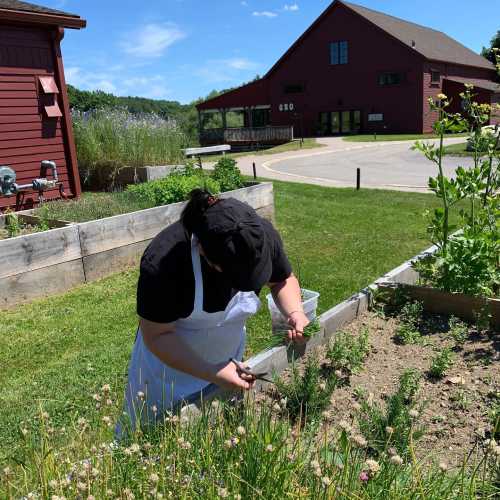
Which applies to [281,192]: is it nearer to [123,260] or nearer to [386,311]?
[123,260]

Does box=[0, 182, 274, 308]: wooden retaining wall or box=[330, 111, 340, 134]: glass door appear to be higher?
box=[330, 111, 340, 134]: glass door

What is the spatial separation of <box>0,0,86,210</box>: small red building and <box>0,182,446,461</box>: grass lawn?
179 inches

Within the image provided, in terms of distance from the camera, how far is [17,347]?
4602 mm

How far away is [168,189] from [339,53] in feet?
123

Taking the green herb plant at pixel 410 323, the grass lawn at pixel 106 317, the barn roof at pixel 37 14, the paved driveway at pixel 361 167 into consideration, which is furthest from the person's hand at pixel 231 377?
the paved driveway at pixel 361 167

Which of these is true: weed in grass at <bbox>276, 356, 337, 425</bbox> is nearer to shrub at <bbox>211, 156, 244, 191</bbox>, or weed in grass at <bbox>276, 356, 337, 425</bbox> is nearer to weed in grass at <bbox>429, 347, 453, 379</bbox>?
weed in grass at <bbox>429, 347, 453, 379</bbox>

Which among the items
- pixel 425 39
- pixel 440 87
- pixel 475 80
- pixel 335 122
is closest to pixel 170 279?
pixel 335 122

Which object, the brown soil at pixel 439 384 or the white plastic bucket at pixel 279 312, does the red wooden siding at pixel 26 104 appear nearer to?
the white plastic bucket at pixel 279 312

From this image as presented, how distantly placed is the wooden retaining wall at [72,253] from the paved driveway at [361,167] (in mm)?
8570

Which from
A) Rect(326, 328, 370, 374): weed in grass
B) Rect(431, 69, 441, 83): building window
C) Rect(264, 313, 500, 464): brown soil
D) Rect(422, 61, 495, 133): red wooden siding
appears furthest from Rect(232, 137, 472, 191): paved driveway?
Rect(431, 69, 441, 83): building window

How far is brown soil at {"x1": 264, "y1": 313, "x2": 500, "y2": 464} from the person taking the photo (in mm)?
2688

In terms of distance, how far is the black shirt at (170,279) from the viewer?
208cm

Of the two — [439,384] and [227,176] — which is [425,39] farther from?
[439,384]

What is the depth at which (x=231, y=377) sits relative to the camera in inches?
84.1
